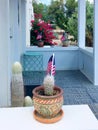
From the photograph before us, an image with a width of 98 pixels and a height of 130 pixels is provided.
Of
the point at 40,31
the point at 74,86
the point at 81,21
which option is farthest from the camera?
the point at 40,31

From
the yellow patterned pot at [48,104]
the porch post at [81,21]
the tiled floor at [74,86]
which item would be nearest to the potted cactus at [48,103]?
the yellow patterned pot at [48,104]

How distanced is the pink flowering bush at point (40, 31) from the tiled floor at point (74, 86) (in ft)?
3.41

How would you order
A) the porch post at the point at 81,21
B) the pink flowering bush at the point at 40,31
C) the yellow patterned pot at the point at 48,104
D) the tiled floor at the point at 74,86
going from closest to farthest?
the yellow patterned pot at the point at 48,104 → the tiled floor at the point at 74,86 → the porch post at the point at 81,21 → the pink flowering bush at the point at 40,31

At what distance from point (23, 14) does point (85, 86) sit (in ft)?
9.36

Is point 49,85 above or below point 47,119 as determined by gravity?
above

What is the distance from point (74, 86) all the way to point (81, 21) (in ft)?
7.87

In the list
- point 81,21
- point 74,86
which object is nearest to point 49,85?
point 74,86

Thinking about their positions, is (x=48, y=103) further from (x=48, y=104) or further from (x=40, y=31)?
(x=40, y=31)

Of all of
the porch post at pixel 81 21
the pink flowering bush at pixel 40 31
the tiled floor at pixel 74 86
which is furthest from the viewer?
the pink flowering bush at pixel 40 31

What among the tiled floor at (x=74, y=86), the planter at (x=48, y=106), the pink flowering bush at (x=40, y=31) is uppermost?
the pink flowering bush at (x=40, y=31)

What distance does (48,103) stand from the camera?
145 cm

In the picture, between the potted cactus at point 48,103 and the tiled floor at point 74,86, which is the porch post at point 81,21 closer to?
the tiled floor at point 74,86

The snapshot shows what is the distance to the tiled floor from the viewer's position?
4109 millimetres

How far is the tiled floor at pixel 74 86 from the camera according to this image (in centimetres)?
411
